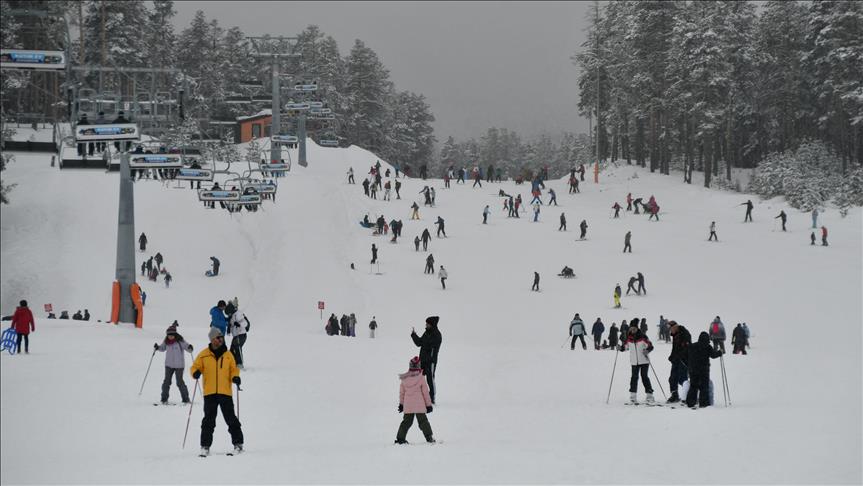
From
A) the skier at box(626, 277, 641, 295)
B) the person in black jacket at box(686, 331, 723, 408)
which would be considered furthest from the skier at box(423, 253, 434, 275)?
the person in black jacket at box(686, 331, 723, 408)

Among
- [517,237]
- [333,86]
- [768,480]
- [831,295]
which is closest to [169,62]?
[333,86]

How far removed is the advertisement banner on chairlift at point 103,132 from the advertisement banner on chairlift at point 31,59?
259 cm

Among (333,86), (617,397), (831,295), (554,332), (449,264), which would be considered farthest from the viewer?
(333,86)

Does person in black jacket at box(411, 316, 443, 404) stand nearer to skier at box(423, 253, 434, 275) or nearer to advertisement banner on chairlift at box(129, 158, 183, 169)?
advertisement banner on chairlift at box(129, 158, 183, 169)

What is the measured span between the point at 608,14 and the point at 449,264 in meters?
44.5

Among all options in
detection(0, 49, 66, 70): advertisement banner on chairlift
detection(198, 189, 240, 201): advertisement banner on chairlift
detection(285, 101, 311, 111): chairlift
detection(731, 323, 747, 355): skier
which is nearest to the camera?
detection(0, 49, 66, 70): advertisement banner on chairlift

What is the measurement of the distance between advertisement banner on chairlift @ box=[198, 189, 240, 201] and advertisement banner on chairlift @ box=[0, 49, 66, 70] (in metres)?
12.6

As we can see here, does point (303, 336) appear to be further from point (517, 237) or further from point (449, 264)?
point (517, 237)

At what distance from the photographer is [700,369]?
14508mm

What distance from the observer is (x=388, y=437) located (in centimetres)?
1276

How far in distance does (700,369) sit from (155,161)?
14808 mm

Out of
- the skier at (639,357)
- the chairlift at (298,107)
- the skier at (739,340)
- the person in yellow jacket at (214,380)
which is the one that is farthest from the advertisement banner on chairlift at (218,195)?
the chairlift at (298,107)

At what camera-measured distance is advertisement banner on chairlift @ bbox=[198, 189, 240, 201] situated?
30.5m

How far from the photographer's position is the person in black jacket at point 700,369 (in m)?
14.3
